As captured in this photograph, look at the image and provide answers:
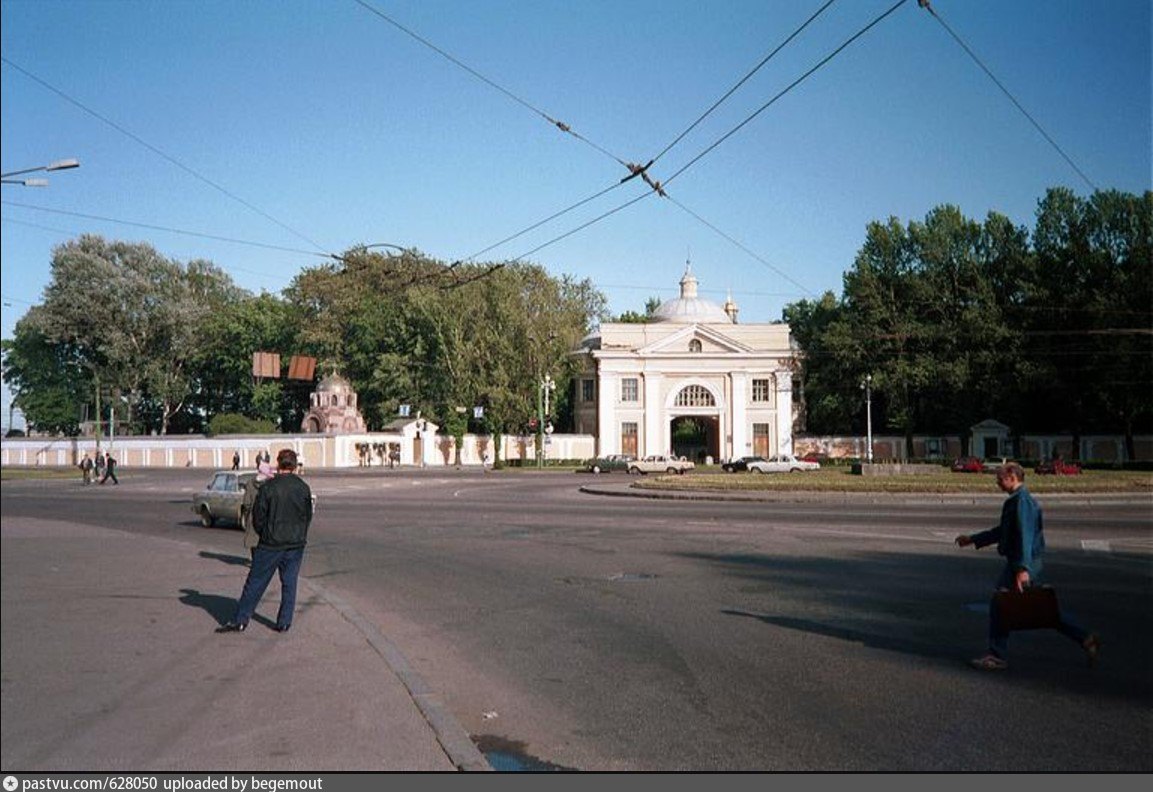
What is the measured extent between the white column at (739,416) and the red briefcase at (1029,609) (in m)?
72.8

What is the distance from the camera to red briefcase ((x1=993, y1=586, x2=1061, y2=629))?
25.2 ft

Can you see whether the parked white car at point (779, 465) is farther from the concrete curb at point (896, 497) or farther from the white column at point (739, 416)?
the concrete curb at point (896, 497)

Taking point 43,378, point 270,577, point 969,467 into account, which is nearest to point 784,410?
point 969,467

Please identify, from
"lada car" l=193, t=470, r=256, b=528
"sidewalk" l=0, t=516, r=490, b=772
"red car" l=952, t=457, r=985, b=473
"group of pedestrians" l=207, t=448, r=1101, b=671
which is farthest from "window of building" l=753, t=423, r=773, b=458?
"sidewalk" l=0, t=516, r=490, b=772

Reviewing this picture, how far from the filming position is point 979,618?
33.1 ft

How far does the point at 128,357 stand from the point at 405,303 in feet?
229

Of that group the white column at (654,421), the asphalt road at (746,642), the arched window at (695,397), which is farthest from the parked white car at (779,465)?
the asphalt road at (746,642)

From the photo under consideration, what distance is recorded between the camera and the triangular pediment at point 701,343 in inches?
3199

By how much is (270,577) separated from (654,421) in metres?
73.2

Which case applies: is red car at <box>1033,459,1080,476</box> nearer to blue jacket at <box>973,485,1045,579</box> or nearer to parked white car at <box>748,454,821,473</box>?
parked white car at <box>748,454,821,473</box>

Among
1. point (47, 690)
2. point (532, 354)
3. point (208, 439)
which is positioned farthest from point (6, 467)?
point (532, 354)

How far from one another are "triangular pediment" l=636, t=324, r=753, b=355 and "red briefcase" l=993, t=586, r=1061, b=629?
73.5m

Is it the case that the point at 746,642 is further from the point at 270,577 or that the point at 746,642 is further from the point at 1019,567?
the point at 270,577

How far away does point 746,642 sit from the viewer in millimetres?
8883
